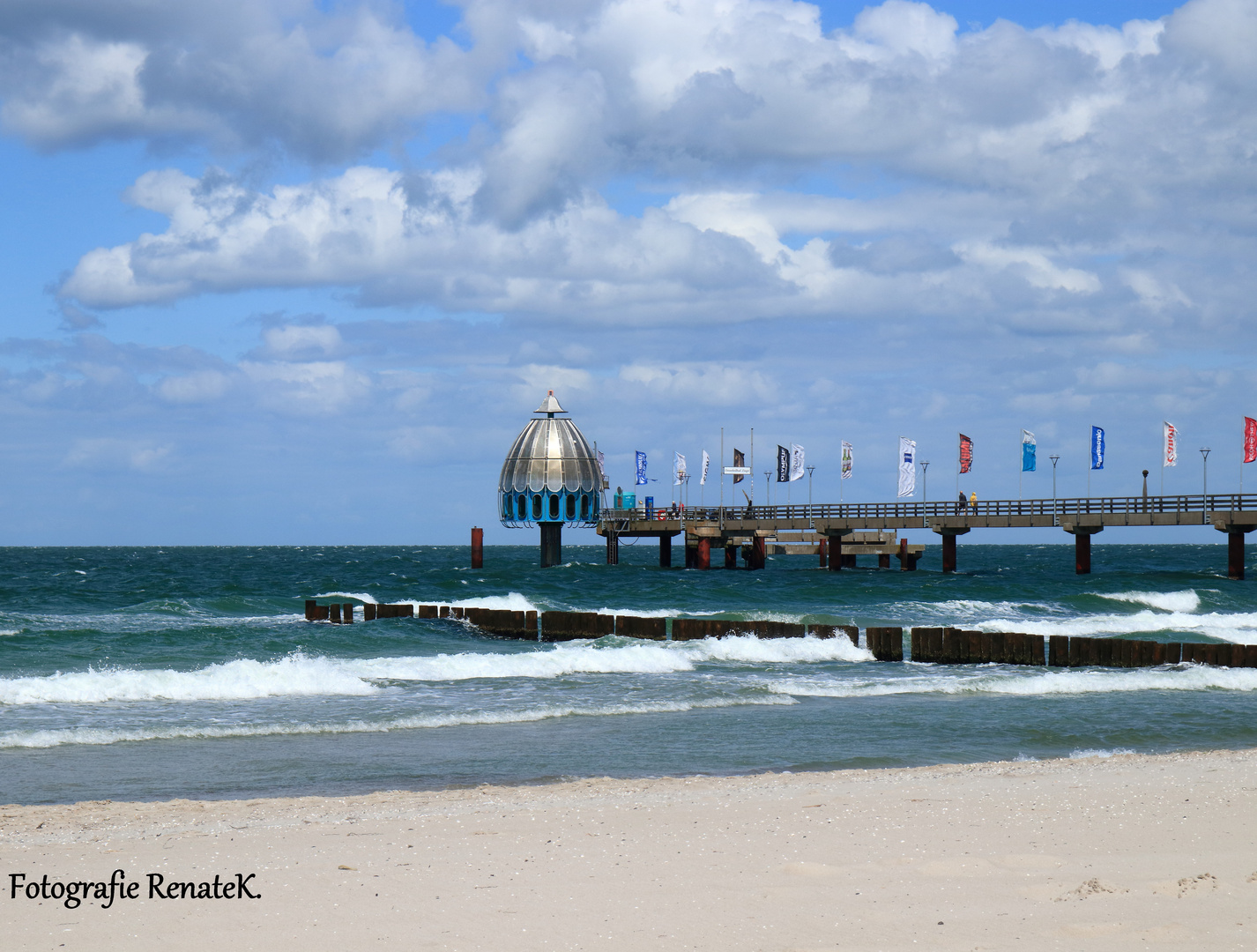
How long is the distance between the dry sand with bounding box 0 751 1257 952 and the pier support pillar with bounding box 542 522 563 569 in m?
56.6

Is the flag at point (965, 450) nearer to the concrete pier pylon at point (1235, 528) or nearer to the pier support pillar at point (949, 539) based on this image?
the pier support pillar at point (949, 539)

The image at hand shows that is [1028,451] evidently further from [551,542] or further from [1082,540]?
[551,542]

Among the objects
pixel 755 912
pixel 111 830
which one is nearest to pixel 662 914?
pixel 755 912

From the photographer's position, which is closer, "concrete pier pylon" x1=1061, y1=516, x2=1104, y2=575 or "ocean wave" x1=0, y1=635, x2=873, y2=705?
"ocean wave" x1=0, y1=635, x2=873, y2=705

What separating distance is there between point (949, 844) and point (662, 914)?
8.86 feet

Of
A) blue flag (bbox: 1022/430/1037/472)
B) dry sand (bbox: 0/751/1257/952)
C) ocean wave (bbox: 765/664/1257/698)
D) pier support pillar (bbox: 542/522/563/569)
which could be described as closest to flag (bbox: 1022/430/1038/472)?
blue flag (bbox: 1022/430/1037/472)

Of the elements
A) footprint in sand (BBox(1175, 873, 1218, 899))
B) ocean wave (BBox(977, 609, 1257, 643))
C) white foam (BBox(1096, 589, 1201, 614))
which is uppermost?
footprint in sand (BBox(1175, 873, 1218, 899))

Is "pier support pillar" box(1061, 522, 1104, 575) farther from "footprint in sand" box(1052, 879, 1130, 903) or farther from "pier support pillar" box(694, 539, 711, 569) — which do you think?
"footprint in sand" box(1052, 879, 1130, 903)

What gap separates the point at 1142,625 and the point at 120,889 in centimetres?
3148

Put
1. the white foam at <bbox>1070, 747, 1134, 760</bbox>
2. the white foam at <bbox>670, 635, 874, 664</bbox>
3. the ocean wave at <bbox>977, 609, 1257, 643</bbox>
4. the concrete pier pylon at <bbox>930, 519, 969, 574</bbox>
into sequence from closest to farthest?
the white foam at <bbox>1070, 747, 1134, 760</bbox>, the white foam at <bbox>670, 635, 874, 664</bbox>, the ocean wave at <bbox>977, 609, 1257, 643</bbox>, the concrete pier pylon at <bbox>930, 519, 969, 574</bbox>

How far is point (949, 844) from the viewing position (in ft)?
27.2

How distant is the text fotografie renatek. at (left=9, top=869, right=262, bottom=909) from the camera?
708 cm

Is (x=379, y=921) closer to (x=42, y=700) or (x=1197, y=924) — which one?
(x=1197, y=924)

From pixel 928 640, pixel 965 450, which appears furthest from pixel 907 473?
pixel 928 640
